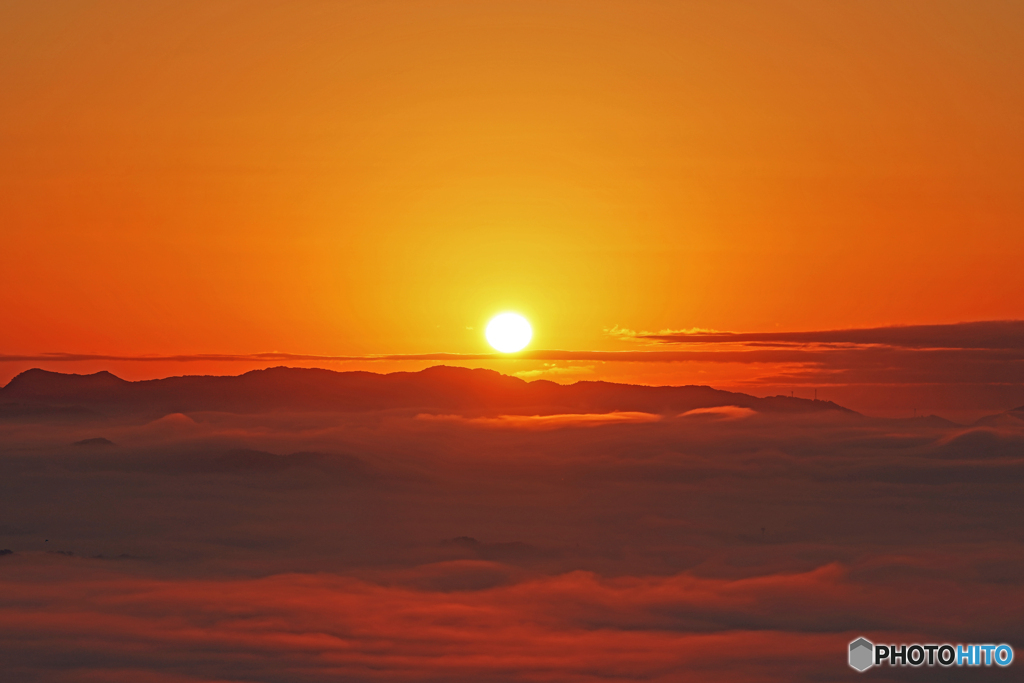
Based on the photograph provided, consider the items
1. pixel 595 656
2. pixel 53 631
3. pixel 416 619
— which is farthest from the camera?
pixel 416 619

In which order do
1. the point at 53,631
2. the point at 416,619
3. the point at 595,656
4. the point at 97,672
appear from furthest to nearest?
1. the point at 416,619
2. the point at 595,656
3. the point at 53,631
4. the point at 97,672

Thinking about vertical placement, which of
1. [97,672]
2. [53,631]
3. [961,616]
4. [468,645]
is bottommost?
[97,672]

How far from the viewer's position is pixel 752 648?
181625 mm

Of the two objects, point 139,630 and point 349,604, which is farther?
point 349,604

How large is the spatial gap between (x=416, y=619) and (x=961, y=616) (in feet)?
308

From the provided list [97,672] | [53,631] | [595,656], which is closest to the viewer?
[97,672]

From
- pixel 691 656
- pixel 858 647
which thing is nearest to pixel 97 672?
pixel 691 656

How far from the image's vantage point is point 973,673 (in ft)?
545

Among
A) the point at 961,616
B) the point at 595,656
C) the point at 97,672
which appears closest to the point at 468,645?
the point at 595,656

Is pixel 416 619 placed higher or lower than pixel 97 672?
higher

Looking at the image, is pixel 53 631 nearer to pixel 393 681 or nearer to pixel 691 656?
pixel 393 681

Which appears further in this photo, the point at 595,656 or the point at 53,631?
the point at 595,656

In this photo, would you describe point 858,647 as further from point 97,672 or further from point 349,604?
point 97,672

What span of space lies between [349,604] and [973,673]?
327 ft
